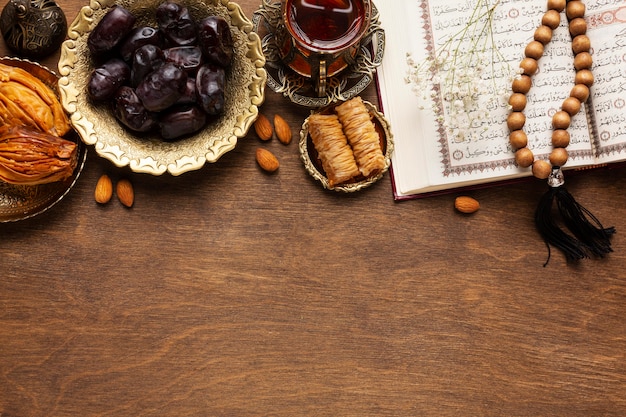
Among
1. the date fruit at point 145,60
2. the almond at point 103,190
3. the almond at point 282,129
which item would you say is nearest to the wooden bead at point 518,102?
the almond at point 282,129

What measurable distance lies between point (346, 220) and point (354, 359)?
0.82 ft

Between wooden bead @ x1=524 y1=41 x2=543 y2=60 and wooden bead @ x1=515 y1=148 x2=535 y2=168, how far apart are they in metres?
0.17

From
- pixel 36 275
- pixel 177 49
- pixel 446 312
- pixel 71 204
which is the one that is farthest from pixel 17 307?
pixel 446 312

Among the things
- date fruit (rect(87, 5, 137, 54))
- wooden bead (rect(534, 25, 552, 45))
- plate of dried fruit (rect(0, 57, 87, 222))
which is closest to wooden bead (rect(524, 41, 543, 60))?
wooden bead (rect(534, 25, 552, 45))

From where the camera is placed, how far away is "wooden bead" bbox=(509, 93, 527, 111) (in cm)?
111

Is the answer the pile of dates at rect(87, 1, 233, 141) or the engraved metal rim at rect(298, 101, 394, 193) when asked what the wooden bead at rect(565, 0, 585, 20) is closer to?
the engraved metal rim at rect(298, 101, 394, 193)

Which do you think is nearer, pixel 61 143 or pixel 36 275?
pixel 61 143

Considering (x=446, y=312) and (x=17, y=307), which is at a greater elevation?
(x=17, y=307)

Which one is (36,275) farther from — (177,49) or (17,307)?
(177,49)

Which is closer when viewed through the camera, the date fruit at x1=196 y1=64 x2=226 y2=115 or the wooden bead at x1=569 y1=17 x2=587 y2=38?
the date fruit at x1=196 y1=64 x2=226 y2=115

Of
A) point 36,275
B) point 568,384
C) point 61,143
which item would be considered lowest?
point 568,384

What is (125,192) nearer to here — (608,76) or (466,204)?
(466,204)

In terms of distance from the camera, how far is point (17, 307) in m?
1.13

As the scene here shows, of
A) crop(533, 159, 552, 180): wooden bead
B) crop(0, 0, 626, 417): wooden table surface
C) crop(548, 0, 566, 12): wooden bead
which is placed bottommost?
crop(0, 0, 626, 417): wooden table surface
